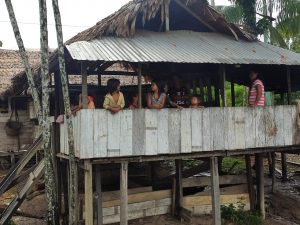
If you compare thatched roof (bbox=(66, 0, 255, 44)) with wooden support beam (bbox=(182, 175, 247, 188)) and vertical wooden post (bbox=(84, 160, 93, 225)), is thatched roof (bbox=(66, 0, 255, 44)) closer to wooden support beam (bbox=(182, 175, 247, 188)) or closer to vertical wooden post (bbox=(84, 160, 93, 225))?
vertical wooden post (bbox=(84, 160, 93, 225))

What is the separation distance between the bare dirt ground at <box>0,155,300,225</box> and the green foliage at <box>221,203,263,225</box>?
0.34m

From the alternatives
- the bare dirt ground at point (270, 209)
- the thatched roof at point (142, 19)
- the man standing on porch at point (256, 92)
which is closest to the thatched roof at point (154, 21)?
the thatched roof at point (142, 19)

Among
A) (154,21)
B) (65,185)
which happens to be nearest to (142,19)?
(154,21)

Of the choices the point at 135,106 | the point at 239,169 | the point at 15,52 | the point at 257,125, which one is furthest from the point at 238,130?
the point at 15,52

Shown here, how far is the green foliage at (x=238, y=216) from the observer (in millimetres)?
10875

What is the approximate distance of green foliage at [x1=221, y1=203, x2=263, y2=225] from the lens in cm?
1088

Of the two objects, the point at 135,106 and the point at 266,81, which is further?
the point at 266,81

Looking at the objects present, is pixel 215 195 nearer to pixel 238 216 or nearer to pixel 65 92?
pixel 238 216

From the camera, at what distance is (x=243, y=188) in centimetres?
1181

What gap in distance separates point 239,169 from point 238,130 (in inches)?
291

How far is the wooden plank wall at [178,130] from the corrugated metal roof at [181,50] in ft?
3.48

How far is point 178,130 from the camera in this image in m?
8.70

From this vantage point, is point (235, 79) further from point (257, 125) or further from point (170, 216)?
point (170, 216)

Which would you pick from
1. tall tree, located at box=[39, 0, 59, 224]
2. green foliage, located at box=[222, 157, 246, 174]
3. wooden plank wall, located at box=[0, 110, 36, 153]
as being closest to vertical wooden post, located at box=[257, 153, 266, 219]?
green foliage, located at box=[222, 157, 246, 174]
